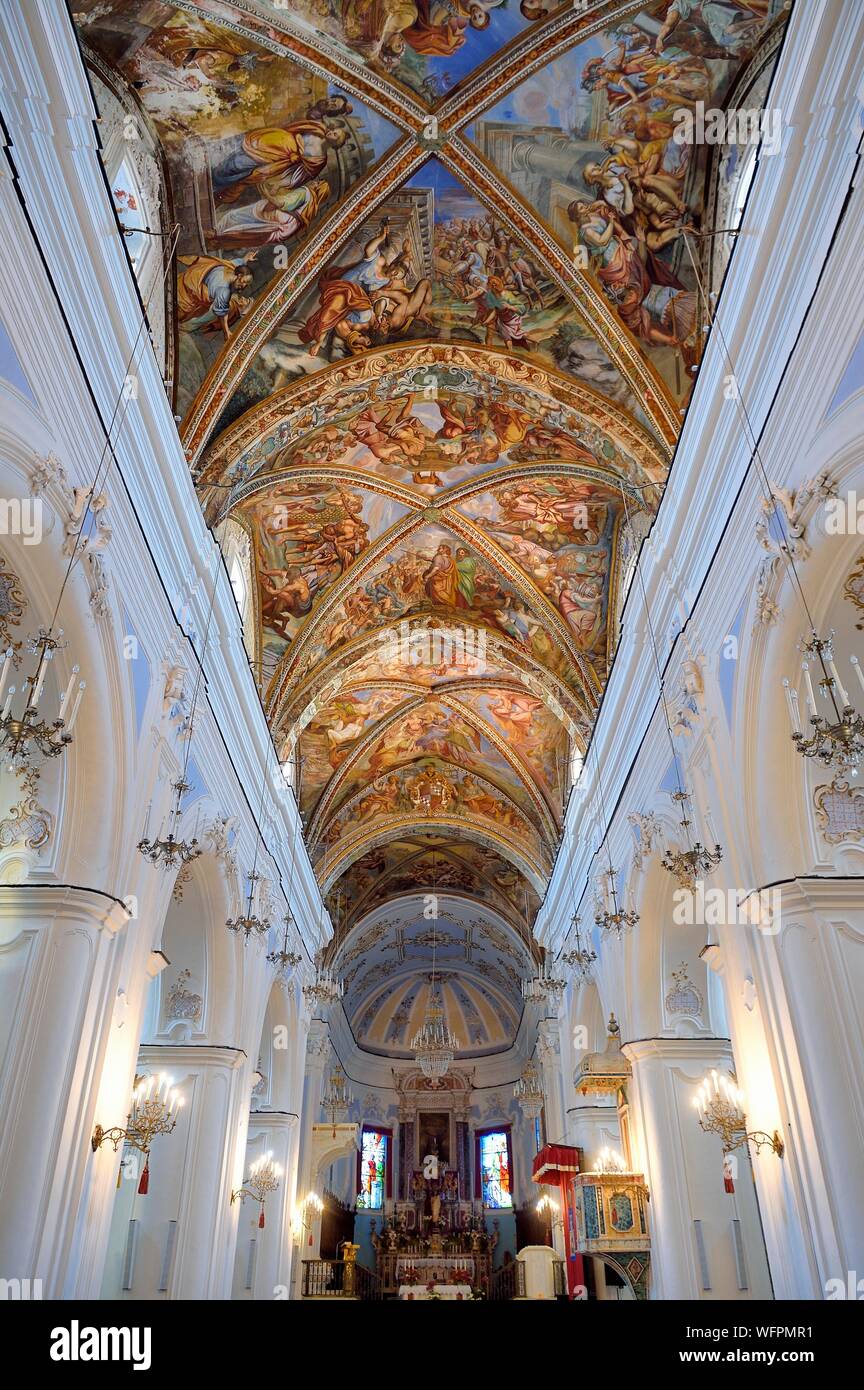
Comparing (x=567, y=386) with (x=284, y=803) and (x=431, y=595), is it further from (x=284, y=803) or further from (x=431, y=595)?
(x=284, y=803)

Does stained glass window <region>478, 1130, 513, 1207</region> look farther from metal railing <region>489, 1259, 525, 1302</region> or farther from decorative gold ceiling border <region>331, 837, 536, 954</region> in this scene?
decorative gold ceiling border <region>331, 837, 536, 954</region>

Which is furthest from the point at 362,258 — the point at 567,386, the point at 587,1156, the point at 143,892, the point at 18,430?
the point at 587,1156

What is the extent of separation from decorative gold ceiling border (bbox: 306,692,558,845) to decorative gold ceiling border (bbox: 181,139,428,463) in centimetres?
926

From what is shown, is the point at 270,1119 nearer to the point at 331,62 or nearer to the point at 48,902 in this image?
the point at 48,902

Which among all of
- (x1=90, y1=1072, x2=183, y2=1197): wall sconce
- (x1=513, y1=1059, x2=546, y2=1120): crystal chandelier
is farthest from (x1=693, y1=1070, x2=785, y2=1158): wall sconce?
(x1=513, y1=1059, x2=546, y2=1120): crystal chandelier

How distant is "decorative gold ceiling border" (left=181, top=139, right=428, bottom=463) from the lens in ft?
32.7

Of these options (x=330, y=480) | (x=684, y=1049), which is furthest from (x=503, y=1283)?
(x=330, y=480)

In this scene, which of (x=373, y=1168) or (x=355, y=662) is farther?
(x=373, y=1168)

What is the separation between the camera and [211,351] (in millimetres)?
10469

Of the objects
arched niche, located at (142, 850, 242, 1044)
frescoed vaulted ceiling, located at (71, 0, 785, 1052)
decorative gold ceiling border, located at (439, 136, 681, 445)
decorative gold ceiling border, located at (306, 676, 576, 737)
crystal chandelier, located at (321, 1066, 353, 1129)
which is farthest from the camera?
crystal chandelier, located at (321, 1066, 353, 1129)

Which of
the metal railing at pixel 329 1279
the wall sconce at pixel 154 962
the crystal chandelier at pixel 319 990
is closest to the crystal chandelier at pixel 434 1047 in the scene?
the metal railing at pixel 329 1279

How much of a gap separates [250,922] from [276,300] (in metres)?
7.31

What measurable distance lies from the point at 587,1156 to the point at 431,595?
10.2 m

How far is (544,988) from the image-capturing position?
19500 mm
